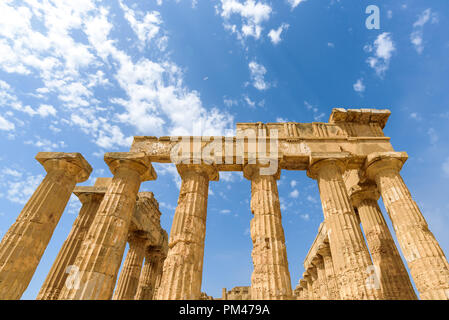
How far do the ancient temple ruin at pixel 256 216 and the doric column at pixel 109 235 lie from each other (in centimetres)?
4

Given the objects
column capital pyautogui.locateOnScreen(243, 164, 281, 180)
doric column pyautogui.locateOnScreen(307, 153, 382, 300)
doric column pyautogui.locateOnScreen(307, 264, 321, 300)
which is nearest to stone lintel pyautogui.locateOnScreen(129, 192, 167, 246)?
column capital pyautogui.locateOnScreen(243, 164, 281, 180)

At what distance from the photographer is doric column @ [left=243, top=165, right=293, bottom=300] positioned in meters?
8.95

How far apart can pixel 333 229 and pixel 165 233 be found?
47.6ft

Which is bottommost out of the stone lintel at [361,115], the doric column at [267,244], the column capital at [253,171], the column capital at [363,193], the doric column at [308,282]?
the doric column at [267,244]

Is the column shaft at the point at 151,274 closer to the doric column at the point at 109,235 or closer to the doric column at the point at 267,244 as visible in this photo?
the doric column at the point at 109,235

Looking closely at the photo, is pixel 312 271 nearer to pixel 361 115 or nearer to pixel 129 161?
pixel 361 115

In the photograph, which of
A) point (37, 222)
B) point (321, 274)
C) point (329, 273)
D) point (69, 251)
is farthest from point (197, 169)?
point (321, 274)

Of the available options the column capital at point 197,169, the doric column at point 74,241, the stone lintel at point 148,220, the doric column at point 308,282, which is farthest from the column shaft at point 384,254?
the doric column at point 74,241

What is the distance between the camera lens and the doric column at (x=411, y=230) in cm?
916

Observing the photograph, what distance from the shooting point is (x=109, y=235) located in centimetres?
1059

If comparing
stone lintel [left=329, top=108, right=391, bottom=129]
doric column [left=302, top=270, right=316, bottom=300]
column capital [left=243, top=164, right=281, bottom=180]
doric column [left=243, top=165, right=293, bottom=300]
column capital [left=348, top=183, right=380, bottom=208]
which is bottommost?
doric column [left=243, top=165, right=293, bottom=300]

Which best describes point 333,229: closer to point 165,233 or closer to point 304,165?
point 304,165

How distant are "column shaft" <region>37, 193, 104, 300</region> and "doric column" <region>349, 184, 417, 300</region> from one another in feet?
49.9

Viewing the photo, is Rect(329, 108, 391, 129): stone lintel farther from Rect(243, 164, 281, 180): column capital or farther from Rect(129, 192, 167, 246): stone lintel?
Rect(129, 192, 167, 246): stone lintel
